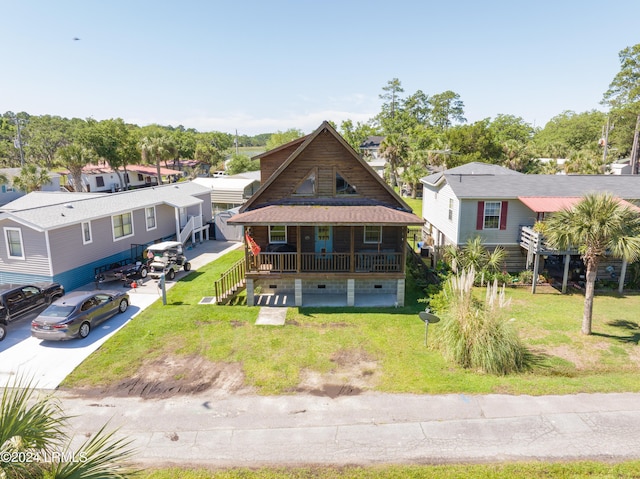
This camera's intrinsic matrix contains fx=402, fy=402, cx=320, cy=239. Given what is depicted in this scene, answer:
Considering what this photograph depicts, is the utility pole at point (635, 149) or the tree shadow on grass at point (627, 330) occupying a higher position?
the utility pole at point (635, 149)

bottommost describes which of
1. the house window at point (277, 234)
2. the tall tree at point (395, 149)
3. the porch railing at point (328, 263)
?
the porch railing at point (328, 263)

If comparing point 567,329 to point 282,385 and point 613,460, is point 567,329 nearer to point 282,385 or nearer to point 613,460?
point 613,460

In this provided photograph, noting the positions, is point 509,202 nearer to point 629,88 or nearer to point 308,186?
point 308,186

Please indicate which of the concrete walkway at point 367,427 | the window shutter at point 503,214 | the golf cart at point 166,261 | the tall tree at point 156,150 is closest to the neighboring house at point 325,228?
the golf cart at point 166,261

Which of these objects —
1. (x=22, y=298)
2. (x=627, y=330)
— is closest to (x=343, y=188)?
(x=627, y=330)

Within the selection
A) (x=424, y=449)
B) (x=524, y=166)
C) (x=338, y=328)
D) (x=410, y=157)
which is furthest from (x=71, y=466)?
(x=524, y=166)

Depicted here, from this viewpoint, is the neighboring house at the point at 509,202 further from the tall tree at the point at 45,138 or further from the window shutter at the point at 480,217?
the tall tree at the point at 45,138

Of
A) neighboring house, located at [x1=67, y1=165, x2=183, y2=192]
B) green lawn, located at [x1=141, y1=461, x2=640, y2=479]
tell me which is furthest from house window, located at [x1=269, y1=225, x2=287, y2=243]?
neighboring house, located at [x1=67, y1=165, x2=183, y2=192]
